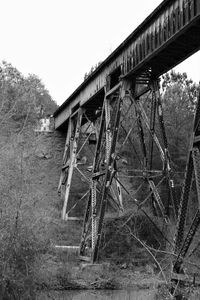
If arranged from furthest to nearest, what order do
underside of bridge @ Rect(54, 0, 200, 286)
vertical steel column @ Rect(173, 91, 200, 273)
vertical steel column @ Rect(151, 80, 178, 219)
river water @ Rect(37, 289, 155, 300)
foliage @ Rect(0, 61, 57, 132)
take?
foliage @ Rect(0, 61, 57, 132), vertical steel column @ Rect(151, 80, 178, 219), river water @ Rect(37, 289, 155, 300), underside of bridge @ Rect(54, 0, 200, 286), vertical steel column @ Rect(173, 91, 200, 273)

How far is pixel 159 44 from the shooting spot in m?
10.3

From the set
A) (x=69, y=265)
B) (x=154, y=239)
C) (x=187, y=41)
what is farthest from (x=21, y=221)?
(x=154, y=239)

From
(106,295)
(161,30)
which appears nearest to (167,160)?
(161,30)

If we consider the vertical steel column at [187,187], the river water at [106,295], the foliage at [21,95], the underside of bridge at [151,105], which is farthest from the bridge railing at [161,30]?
the foliage at [21,95]

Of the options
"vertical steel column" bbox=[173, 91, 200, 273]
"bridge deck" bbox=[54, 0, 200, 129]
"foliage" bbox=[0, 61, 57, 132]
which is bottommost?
"vertical steel column" bbox=[173, 91, 200, 273]

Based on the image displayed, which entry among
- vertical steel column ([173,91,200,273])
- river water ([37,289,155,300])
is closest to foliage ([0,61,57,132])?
river water ([37,289,155,300])

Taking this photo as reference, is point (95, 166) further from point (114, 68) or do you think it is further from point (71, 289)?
point (71, 289)

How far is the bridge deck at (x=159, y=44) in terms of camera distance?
9225mm

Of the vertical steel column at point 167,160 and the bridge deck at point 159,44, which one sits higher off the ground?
the bridge deck at point 159,44

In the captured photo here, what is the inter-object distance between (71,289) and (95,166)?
3746 mm

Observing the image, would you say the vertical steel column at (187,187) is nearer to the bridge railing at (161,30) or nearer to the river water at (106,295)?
the bridge railing at (161,30)

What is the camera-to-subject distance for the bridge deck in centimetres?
923

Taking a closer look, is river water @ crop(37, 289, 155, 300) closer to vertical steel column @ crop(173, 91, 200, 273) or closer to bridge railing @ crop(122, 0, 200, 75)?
vertical steel column @ crop(173, 91, 200, 273)

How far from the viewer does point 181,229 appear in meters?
7.75
